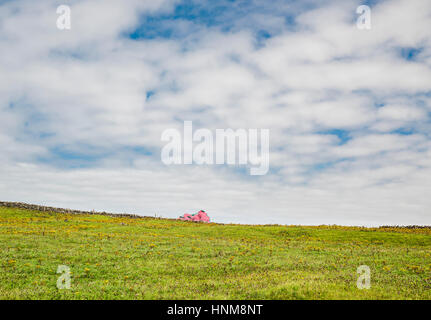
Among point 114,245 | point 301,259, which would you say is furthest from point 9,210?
point 301,259

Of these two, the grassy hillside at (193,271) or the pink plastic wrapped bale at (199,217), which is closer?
the grassy hillside at (193,271)

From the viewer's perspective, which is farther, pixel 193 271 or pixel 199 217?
pixel 199 217

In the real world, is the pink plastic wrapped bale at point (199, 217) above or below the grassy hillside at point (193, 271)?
above

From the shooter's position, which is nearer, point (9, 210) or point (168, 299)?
point (168, 299)

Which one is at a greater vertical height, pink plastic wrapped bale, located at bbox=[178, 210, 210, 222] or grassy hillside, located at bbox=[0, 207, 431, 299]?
pink plastic wrapped bale, located at bbox=[178, 210, 210, 222]

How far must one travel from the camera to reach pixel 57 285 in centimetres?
1866

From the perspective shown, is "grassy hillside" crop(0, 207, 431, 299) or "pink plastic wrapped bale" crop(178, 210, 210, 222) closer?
"grassy hillside" crop(0, 207, 431, 299)

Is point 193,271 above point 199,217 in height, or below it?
below
